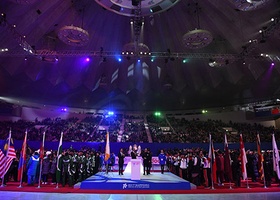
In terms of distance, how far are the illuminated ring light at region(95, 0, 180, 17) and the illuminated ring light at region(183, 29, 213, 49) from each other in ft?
14.7

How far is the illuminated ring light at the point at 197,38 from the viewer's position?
55.0 ft

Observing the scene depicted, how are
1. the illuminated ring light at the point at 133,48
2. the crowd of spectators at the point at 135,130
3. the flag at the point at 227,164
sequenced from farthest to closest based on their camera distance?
1. the crowd of spectators at the point at 135,130
2. the illuminated ring light at the point at 133,48
3. the flag at the point at 227,164

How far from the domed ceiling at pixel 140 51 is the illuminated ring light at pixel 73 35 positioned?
85 mm

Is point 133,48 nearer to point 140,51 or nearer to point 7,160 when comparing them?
point 140,51

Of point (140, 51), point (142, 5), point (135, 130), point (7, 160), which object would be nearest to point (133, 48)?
point (140, 51)

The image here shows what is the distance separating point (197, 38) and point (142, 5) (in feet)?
19.3

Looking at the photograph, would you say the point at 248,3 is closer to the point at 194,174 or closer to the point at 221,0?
the point at 221,0

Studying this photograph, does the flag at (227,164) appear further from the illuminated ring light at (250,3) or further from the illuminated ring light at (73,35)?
the illuminated ring light at (73,35)

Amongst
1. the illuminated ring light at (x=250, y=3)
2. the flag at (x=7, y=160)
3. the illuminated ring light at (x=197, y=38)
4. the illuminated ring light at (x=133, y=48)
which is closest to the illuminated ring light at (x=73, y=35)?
the illuminated ring light at (x=133, y=48)

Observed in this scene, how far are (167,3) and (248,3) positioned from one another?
834cm

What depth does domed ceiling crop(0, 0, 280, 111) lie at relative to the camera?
19.1 m

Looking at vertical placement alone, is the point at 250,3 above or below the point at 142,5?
below

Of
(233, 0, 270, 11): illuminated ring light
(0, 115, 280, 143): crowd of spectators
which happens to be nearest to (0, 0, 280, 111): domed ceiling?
(233, 0, 270, 11): illuminated ring light

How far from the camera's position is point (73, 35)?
17.3 m
